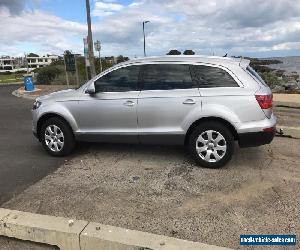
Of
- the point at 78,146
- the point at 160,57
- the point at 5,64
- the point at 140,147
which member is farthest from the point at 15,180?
the point at 5,64


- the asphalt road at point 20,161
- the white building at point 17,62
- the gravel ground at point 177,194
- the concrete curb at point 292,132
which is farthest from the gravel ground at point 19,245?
the white building at point 17,62

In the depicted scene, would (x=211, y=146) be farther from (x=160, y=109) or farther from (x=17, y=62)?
(x=17, y=62)

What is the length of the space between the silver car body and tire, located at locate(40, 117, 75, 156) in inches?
5.0

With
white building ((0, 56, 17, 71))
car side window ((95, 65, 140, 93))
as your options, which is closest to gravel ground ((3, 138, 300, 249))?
car side window ((95, 65, 140, 93))

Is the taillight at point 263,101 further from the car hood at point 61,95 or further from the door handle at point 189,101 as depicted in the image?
the car hood at point 61,95

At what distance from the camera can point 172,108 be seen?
20.0 feet

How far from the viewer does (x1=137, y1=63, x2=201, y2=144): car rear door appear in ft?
19.9

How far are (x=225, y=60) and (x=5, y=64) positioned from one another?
13535 cm

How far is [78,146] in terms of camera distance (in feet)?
24.6

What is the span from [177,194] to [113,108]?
2.03 m

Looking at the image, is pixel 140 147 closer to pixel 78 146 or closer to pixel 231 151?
pixel 78 146

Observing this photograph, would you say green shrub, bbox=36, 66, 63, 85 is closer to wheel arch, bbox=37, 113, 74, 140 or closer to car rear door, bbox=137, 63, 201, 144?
wheel arch, bbox=37, 113, 74, 140

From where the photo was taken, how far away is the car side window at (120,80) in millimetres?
6454

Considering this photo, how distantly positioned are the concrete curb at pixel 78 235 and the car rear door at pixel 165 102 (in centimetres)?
244
